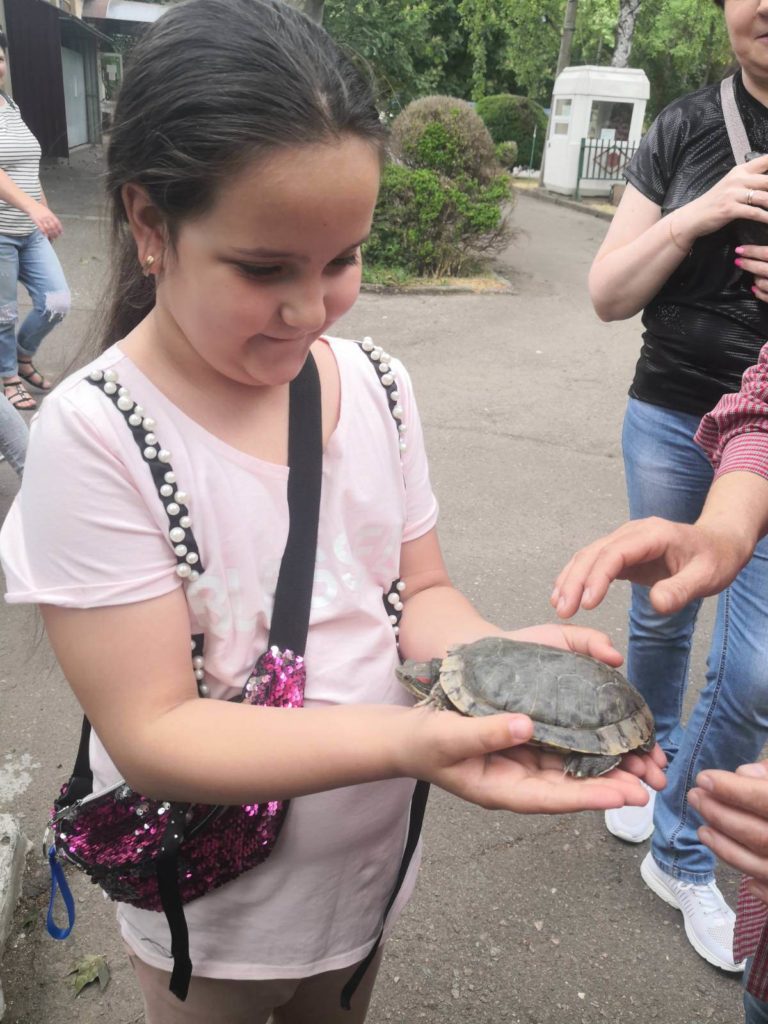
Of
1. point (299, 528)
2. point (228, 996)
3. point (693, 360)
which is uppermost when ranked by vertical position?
point (299, 528)

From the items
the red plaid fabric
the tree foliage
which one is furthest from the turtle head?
the tree foliage

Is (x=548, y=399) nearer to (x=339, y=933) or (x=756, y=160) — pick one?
(x=756, y=160)

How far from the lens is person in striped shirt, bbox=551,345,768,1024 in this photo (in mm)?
1533

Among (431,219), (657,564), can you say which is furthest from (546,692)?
(431,219)

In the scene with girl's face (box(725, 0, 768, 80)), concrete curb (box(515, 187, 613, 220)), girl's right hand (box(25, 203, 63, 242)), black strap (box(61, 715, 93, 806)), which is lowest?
concrete curb (box(515, 187, 613, 220))

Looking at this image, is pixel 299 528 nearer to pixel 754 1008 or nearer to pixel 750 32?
A: pixel 754 1008

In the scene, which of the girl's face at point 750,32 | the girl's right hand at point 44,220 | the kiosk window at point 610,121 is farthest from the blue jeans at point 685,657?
the kiosk window at point 610,121

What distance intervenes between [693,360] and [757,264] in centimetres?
36

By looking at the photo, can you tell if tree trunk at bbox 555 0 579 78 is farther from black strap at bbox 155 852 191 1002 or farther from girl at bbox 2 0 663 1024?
black strap at bbox 155 852 191 1002

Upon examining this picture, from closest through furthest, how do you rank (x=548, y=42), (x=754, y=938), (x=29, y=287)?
(x=754, y=938) < (x=29, y=287) < (x=548, y=42)

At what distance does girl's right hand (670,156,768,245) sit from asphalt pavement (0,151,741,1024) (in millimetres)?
1674

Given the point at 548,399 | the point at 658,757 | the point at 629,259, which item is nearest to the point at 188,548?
the point at 658,757

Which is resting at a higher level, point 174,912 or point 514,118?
point 174,912

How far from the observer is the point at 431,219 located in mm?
10891
